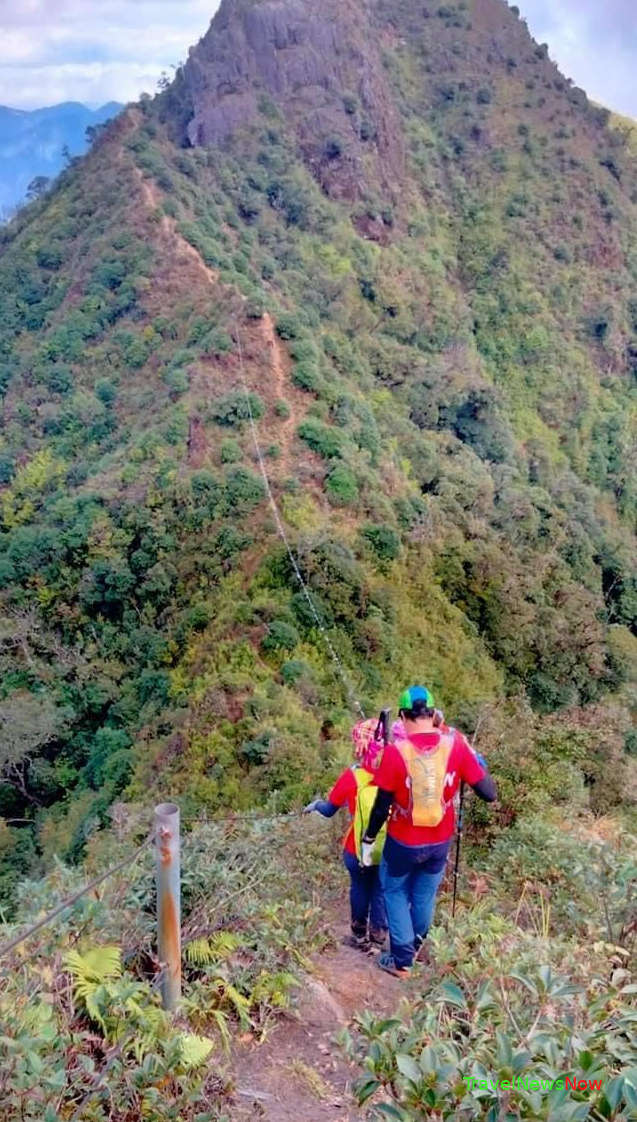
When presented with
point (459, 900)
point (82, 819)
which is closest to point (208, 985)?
point (459, 900)

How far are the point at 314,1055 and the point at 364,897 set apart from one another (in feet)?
4.40

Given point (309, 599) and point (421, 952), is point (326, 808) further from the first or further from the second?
point (309, 599)

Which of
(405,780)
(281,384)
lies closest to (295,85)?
(281,384)

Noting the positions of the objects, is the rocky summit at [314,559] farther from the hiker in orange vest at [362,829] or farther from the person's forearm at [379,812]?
the person's forearm at [379,812]

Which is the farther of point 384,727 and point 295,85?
point 295,85

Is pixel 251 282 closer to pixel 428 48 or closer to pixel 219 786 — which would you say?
pixel 219 786

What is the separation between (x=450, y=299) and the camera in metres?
41.9

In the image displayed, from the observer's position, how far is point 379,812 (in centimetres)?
521

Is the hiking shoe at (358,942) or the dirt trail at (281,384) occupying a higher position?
the dirt trail at (281,384)

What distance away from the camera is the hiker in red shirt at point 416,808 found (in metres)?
5.07

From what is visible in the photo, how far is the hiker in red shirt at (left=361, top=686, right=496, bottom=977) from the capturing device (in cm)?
507

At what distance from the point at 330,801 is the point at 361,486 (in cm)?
1741

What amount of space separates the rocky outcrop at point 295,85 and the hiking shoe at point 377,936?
41180 mm

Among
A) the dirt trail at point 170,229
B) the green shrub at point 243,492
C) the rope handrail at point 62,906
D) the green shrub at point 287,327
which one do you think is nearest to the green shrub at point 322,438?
the green shrub at point 243,492
